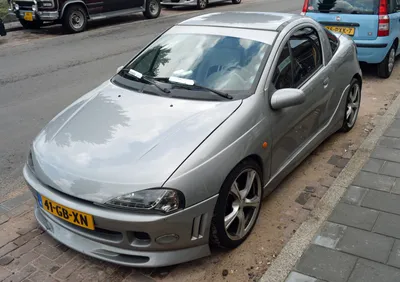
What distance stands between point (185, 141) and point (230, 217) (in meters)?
0.65

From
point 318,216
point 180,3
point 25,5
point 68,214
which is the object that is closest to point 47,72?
point 25,5

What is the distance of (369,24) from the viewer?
22.7ft

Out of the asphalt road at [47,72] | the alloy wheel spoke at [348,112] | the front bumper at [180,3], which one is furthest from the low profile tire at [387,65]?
the front bumper at [180,3]

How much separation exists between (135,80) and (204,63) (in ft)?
2.17

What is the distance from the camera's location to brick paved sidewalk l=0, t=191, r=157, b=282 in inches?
114

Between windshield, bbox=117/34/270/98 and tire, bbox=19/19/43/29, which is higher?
windshield, bbox=117/34/270/98

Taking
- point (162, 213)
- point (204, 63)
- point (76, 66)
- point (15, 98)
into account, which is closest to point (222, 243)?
point (162, 213)

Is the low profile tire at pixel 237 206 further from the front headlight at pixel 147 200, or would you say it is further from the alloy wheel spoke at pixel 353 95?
the alloy wheel spoke at pixel 353 95

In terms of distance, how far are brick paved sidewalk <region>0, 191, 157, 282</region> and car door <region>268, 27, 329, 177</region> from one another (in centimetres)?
153

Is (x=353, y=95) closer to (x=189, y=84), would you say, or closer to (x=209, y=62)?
(x=209, y=62)

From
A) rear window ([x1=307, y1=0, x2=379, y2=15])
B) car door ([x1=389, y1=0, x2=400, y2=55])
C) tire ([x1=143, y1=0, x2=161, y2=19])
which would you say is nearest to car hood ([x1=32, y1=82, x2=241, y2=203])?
rear window ([x1=307, y1=0, x2=379, y2=15])

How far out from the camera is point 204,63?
144 inches

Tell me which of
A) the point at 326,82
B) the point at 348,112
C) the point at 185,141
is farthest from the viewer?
the point at 348,112

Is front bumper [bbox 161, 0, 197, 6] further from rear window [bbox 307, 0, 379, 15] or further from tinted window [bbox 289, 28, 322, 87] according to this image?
tinted window [bbox 289, 28, 322, 87]
